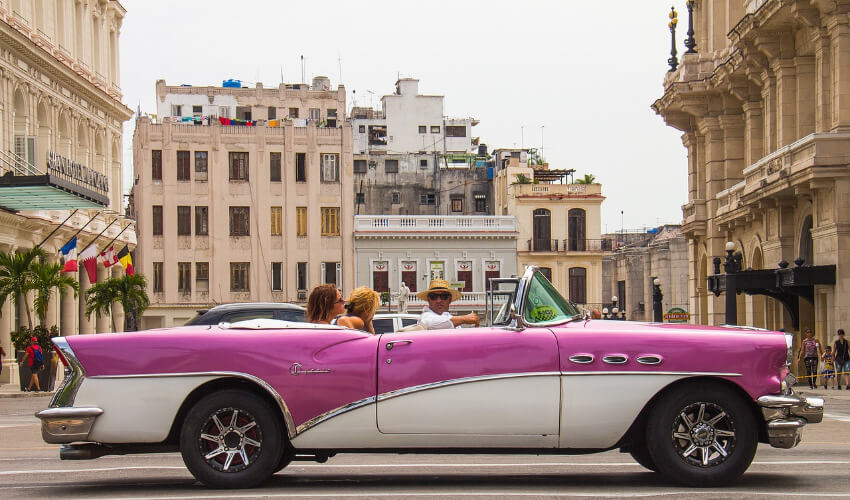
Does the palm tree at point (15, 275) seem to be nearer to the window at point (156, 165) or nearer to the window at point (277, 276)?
the window at point (156, 165)

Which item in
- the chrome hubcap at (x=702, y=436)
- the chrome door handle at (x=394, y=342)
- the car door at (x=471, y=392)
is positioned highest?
the chrome door handle at (x=394, y=342)

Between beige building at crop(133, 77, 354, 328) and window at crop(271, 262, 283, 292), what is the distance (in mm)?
53

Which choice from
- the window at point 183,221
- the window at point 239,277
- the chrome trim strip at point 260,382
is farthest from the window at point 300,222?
the chrome trim strip at point 260,382

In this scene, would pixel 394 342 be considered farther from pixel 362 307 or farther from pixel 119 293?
pixel 119 293

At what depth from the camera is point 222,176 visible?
71312 millimetres

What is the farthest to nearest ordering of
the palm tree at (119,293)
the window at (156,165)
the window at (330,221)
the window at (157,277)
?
1. the window at (330,221)
2. the window at (156,165)
3. the window at (157,277)
4. the palm tree at (119,293)

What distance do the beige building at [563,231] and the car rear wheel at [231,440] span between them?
6722 cm


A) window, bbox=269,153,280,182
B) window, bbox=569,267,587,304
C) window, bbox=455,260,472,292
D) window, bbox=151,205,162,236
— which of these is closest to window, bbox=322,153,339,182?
window, bbox=269,153,280,182

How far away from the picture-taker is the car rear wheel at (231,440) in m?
9.21

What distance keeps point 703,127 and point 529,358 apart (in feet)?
128

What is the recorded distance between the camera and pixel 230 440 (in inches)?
366

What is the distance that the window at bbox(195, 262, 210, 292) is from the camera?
7043 cm

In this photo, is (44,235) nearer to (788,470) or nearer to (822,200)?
(822,200)

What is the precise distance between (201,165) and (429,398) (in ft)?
208
